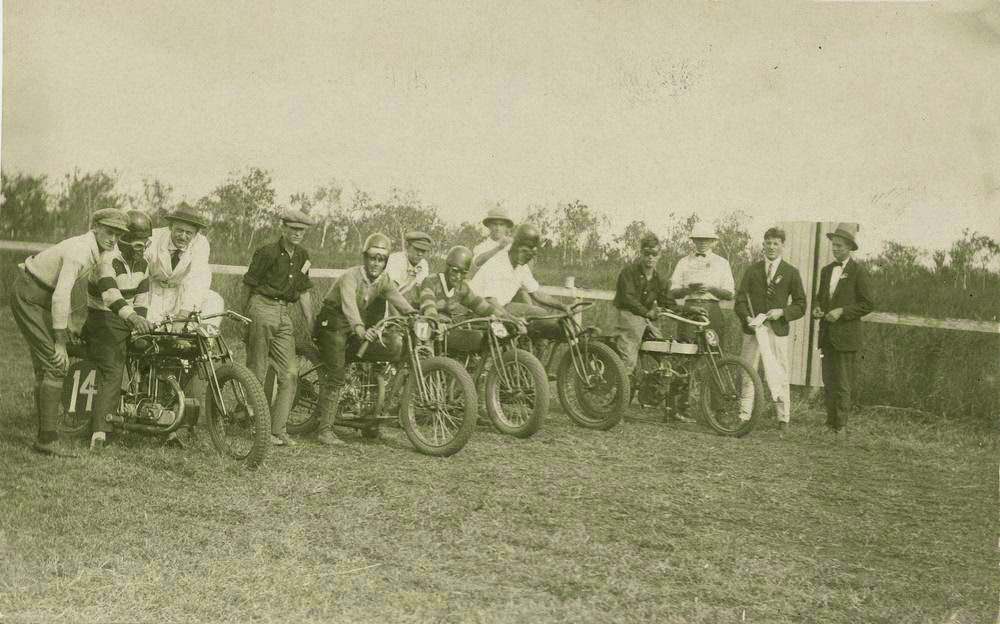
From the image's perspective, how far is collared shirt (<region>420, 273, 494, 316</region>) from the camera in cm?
442

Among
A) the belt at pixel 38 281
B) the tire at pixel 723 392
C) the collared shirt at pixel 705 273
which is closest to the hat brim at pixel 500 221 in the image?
the collared shirt at pixel 705 273

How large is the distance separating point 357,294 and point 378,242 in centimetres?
37

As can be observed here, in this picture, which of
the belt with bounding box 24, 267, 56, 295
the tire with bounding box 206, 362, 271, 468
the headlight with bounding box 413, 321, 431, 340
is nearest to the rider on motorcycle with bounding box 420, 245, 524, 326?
the headlight with bounding box 413, 321, 431, 340

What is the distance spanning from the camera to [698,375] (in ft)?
15.7

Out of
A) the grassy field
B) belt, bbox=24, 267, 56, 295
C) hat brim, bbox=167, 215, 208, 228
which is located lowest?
the grassy field

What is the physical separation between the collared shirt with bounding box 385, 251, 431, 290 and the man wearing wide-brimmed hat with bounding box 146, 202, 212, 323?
Result: 2.91 ft

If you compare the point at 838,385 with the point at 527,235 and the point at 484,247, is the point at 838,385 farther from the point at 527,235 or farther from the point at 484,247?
the point at 484,247

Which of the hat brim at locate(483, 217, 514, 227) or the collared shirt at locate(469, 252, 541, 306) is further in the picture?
the collared shirt at locate(469, 252, 541, 306)

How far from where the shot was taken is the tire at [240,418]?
11.7ft

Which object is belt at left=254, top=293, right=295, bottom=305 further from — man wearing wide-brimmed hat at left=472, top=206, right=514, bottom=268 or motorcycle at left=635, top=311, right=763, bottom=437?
motorcycle at left=635, top=311, right=763, bottom=437

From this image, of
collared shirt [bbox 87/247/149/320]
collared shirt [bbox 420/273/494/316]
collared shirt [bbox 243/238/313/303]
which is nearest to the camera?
collared shirt [bbox 87/247/149/320]

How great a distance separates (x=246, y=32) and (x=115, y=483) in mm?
1918

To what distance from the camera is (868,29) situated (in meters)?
3.32

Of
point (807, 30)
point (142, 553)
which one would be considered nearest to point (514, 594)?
point (142, 553)
